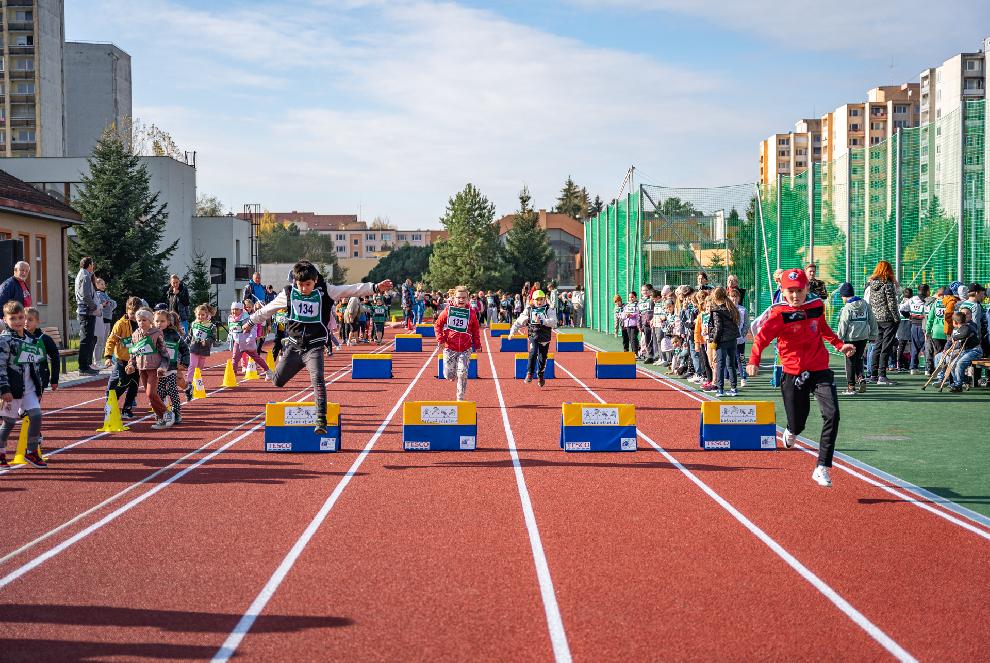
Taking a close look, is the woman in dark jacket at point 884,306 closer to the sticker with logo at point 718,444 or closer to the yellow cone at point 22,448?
the sticker with logo at point 718,444

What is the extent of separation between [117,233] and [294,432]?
1260 inches

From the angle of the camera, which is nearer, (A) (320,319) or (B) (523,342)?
(A) (320,319)

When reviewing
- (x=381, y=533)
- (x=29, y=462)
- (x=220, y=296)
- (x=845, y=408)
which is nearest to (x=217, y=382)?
(x=29, y=462)

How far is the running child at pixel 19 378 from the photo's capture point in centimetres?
1042

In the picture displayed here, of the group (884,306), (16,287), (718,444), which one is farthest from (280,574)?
(884,306)

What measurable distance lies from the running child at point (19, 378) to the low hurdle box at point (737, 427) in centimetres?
753

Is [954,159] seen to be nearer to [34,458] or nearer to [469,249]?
[34,458]

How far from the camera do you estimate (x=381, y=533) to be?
7871mm

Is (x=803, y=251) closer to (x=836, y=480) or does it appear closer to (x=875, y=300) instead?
(x=875, y=300)

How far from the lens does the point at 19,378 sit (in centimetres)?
1048

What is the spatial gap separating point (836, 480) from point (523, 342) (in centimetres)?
2251

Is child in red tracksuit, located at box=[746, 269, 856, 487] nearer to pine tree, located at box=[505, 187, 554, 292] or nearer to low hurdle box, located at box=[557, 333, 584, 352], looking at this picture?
low hurdle box, located at box=[557, 333, 584, 352]

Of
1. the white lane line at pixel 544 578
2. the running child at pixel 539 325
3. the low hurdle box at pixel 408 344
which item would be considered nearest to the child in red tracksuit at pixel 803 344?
the white lane line at pixel 544 578

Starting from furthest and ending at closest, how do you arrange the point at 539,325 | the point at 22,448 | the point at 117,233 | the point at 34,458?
1. the point at 117,233
2. the point at 539,325
3. the point at 22,448
4. the point at 34,458
